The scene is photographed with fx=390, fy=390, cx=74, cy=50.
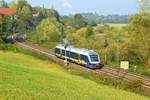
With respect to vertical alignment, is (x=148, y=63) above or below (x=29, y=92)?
below

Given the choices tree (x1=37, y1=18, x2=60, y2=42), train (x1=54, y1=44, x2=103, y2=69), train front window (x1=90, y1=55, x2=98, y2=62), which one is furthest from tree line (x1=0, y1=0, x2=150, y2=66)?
train front window (x1=90, y1=55, x2=98, y2=62)

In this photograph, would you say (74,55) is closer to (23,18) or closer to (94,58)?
(94,58)

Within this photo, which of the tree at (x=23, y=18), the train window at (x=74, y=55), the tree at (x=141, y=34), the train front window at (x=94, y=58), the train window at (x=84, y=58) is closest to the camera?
the train front window at (x=94, y=58)

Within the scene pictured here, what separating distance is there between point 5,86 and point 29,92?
131cm

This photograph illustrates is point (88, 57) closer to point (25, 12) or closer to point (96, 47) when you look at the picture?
point (96, 47)

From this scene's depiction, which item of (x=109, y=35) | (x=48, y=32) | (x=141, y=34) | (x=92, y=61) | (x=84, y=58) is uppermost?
(x=141, y=34)

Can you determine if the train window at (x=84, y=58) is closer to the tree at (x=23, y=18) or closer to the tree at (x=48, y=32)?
the tree at (x=48, y=32)

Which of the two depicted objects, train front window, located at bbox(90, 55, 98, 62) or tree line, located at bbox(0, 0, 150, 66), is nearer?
train front window, located at bbox(90, 55, 98, 62)

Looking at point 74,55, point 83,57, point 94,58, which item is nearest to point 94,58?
point 94,58

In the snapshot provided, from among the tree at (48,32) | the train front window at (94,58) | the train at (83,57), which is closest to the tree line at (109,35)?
the tree at (48,32)

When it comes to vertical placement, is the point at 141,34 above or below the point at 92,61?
above

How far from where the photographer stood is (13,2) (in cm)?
15650

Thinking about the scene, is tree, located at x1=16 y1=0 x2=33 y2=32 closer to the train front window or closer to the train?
the train

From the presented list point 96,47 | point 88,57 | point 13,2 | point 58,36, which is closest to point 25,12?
point 13,2
